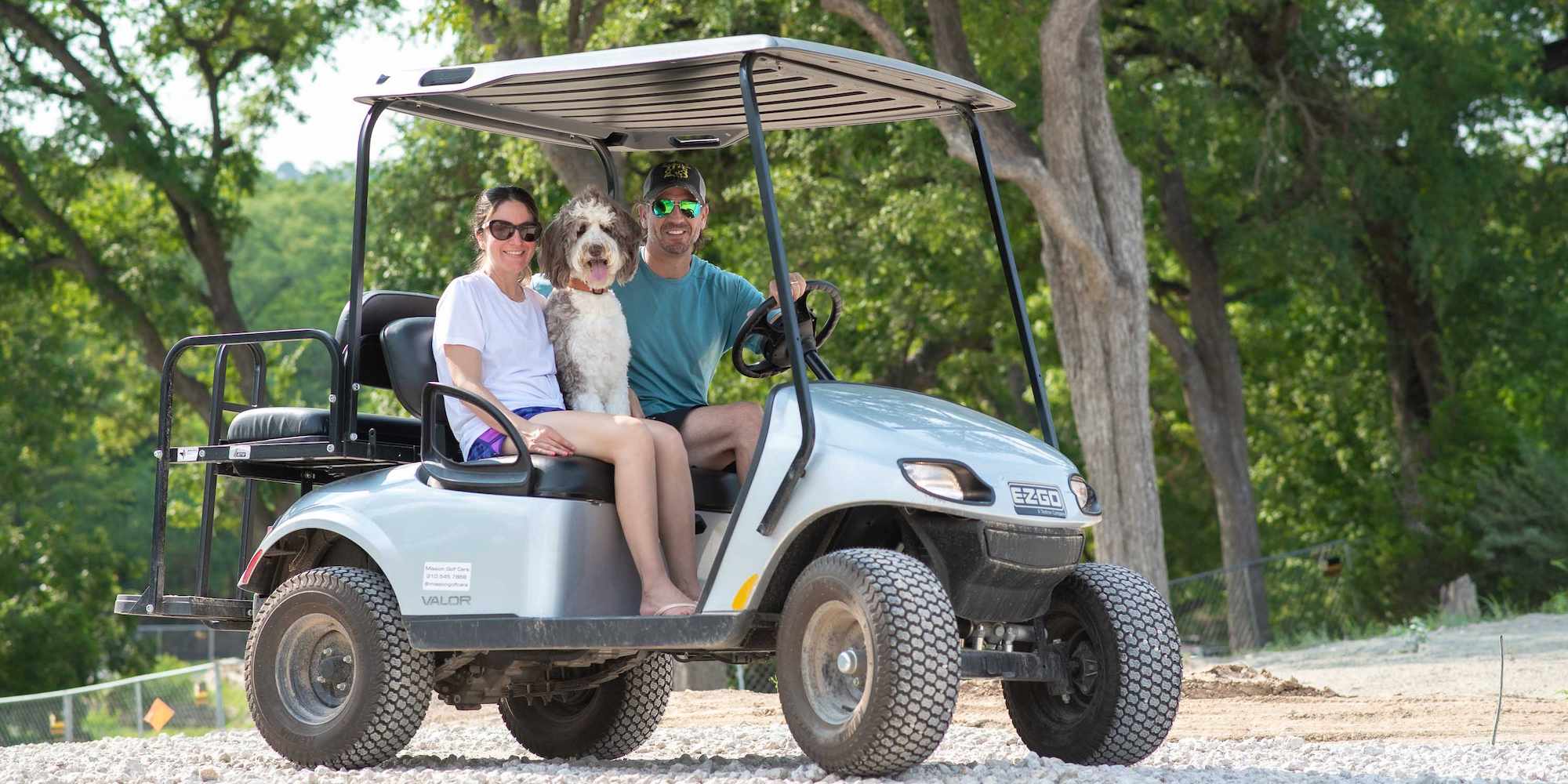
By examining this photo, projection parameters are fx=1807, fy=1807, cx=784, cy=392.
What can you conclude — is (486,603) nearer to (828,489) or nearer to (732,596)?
(732,596)

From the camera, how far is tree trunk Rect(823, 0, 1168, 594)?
14633 mm

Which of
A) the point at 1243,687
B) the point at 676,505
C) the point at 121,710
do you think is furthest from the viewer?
the point at 121,710

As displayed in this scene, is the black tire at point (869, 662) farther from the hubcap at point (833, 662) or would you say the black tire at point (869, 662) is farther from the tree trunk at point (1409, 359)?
the tree trunk at point (1409, 359)

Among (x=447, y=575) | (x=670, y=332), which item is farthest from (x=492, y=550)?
(x=670, y=332)

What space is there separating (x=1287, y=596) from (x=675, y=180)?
55.6ft

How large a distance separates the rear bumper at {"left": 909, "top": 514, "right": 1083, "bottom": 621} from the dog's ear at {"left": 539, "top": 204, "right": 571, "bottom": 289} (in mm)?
1652

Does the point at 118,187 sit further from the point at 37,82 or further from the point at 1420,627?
the point at 1420,627

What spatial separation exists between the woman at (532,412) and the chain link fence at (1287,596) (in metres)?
15.5

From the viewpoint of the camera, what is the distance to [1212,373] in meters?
24.1

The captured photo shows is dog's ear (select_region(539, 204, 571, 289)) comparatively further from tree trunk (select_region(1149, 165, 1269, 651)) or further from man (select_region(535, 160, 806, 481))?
tree trunk (select_region(1149, 165, 1269, 651))

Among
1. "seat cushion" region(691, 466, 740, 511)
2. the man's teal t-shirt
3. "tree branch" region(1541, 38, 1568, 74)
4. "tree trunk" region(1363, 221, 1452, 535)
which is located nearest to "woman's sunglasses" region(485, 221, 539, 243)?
the man's teal t-shirt

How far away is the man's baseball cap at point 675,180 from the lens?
6.67m

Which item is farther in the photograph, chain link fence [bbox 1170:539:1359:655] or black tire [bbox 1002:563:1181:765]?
chain link fence [bbox 1170:539:1359:655]

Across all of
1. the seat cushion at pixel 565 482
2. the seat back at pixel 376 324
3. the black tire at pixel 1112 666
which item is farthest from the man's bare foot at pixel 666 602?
the seat back at pixel 376 324
